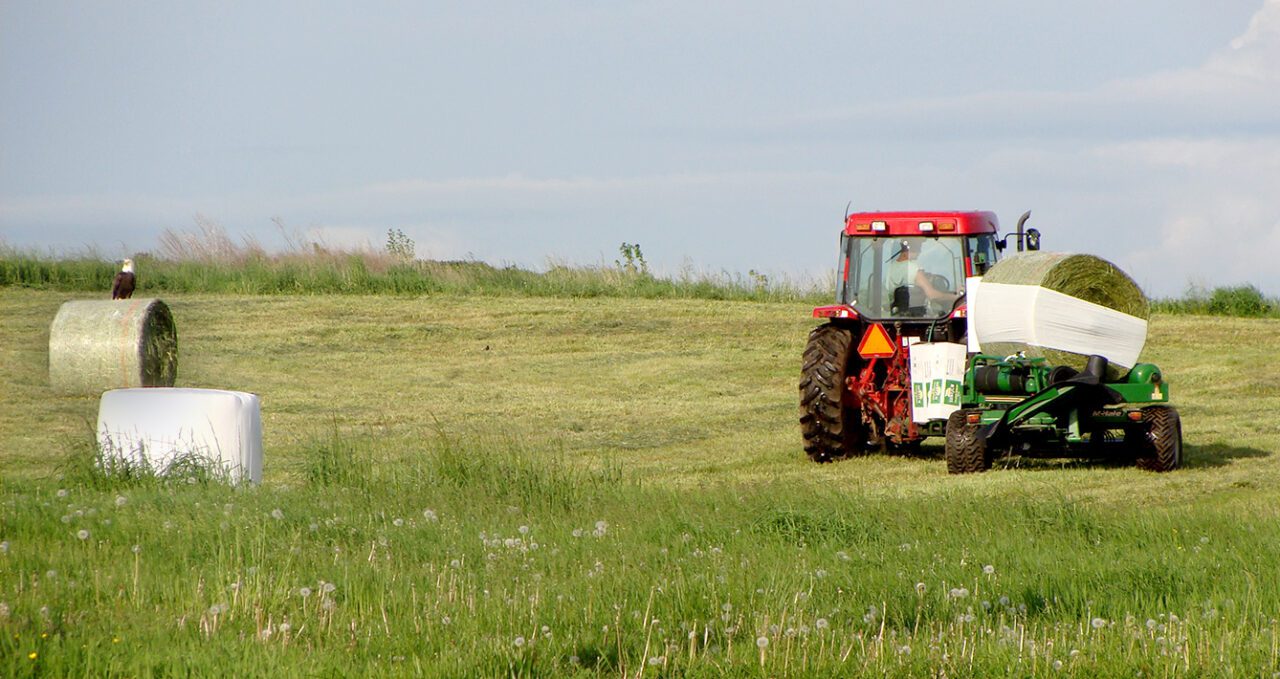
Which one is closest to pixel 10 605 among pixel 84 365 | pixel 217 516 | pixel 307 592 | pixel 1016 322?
pixel 307 592

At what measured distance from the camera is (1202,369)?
19.6 m

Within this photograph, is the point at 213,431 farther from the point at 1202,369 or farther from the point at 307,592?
the point at 1202,369

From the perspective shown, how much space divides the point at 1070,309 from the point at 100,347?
10.3m

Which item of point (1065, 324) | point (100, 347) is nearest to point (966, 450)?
point (1065, 324)

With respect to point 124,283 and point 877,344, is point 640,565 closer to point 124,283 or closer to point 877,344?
point 877,344

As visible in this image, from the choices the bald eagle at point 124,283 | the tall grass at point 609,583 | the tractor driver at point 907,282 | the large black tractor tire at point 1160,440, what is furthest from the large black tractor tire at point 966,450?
the bald eagle at point 124,283

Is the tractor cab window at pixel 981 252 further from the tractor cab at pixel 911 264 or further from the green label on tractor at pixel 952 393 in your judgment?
the green label on tractor at pixel 952 393

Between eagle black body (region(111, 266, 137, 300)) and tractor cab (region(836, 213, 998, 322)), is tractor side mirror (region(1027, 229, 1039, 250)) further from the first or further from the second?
eagle black body (region(111, 266, 137, 300))

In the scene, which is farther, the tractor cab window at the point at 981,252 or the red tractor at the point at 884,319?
the tractor cab window at the point at 981,252

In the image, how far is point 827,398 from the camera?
12406mm

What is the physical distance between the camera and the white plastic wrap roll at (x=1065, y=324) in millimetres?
11070

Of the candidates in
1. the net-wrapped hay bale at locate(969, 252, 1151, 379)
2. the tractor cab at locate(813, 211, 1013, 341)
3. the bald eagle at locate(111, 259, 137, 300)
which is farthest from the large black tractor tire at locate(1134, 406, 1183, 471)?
the bald eagle at locate(111, 259, 137, 300)

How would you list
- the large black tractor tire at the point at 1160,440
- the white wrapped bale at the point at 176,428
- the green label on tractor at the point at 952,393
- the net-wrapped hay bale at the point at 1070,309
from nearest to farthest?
the white wrapped bale at the point at 176,428, the large black tractor tire at the point at 1160,440, the net-wrapped hay bale at the point at 1070,309, the green label on tractor at the point at 952,393

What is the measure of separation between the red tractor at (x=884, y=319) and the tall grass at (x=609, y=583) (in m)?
3.97
